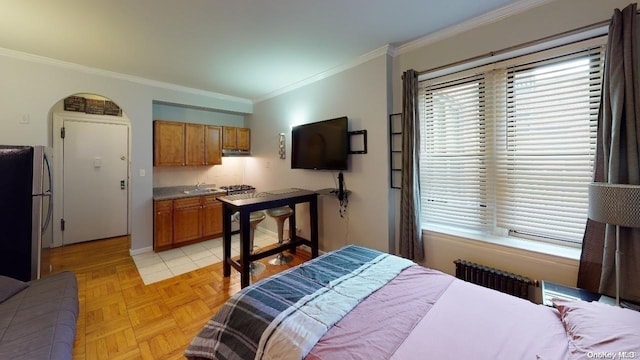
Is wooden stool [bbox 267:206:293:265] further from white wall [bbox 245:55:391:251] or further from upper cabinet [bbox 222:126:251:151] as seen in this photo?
upper cabinet [bbox 222:126:251:151]

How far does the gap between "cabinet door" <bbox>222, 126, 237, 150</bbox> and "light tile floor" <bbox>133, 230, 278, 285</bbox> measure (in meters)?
1.71

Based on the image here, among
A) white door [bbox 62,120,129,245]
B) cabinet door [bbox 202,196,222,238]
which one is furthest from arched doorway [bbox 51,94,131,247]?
cabinet door [bbox 202,196,222,238]

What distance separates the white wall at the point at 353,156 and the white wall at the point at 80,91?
1716 mm

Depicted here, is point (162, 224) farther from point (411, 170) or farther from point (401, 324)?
point (401, 324)

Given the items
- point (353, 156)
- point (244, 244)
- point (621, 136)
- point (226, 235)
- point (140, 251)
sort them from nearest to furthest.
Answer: point (621, 136), point (244, 244), point (226, 235), point (353, 156), point (140, 251)

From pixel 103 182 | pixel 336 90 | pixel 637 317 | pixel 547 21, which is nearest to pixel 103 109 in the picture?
pixel 103 182

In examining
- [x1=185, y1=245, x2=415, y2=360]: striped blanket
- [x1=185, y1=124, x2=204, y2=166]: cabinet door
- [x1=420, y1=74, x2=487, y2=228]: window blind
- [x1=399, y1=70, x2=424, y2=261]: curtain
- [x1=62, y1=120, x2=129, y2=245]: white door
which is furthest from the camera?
[x1=185, y1=124, x2=204, y2=166]: cabinet door

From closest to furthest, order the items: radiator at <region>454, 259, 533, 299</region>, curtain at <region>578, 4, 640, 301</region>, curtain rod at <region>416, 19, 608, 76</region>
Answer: curtain at <region>578, 4, 640, 301</region> → curtain rod at <region>416, 19, 608, 76</region> → radiator at <region>454, 259, 533, 299</region>

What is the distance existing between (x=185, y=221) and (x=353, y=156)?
2871mm

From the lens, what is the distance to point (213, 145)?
4477 millimetres

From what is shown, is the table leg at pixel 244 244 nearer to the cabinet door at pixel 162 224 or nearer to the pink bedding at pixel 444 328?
the pink bedding at pixel 444 328

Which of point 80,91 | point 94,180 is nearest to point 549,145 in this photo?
point 80,91

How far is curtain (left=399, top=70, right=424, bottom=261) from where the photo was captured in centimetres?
252

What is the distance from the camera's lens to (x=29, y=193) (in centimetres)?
227
